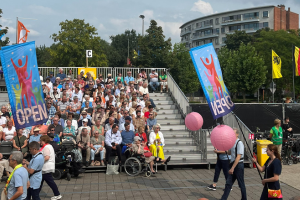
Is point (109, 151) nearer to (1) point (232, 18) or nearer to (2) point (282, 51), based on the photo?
(2) point (282, 51)

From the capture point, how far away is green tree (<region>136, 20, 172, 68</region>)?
1553 inches

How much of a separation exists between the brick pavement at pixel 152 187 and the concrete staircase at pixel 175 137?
156 centimetres

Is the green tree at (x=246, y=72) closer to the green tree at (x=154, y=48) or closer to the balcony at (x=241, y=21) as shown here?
the green tree at (x=154, y=48)

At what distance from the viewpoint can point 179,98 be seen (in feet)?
63.2

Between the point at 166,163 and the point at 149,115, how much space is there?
283 centimetres

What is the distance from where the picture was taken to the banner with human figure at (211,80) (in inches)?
377

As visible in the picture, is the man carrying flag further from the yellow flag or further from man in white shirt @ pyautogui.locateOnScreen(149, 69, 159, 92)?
the yellow flag

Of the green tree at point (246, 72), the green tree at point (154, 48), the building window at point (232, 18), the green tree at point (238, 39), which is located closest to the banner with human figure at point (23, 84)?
the green tree at point (154, 48)

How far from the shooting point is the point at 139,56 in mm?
39969

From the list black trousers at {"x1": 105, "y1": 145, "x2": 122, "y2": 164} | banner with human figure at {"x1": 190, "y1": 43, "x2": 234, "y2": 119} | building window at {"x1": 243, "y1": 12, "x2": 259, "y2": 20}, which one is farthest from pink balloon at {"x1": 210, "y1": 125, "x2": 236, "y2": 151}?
building window at {"x1": 243, "y1": 12, "x2": 259, "y2": 20}

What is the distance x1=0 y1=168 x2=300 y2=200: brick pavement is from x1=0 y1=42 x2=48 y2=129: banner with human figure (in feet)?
8.45

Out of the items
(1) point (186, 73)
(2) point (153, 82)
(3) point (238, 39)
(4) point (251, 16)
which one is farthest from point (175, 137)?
(4) point (251, 16)

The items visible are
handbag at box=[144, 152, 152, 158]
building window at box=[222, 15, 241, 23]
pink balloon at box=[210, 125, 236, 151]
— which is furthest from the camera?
building window at box=[222, 15, 241, 23]

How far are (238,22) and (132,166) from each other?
98.4 m
